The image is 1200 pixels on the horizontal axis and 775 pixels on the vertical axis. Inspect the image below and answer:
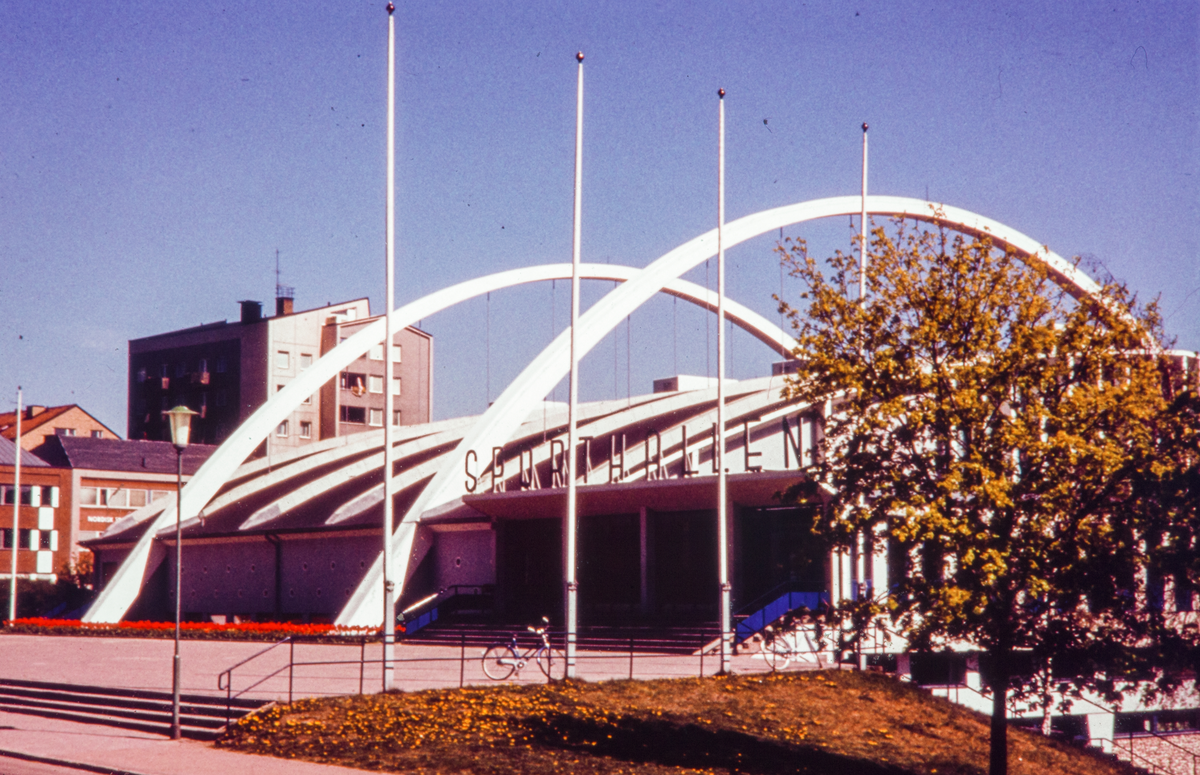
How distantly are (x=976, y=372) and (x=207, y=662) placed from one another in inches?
809

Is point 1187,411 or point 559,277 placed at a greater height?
point 559,277

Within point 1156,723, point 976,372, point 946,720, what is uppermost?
point 976,372

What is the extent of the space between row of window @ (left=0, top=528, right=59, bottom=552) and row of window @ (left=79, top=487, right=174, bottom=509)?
254 centimetres

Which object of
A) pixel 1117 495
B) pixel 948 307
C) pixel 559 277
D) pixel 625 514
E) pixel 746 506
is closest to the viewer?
pixel 1117 495

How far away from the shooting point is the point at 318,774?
16.3 metres

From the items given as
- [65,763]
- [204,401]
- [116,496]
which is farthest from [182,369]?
[65,763]

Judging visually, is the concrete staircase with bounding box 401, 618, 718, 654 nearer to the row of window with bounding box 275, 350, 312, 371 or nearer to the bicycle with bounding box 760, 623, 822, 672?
the bicycle with bounding box 760, 623, 822, 672

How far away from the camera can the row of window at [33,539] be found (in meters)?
73.6

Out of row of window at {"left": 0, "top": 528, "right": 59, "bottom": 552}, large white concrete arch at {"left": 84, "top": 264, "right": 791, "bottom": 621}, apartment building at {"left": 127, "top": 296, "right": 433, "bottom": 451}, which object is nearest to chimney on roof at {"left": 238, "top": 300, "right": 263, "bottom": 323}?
apartment building at {"left": 127, "top": 296, "right": 433, "bottom": 451}

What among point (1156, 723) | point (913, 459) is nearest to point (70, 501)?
point (1156, 723)

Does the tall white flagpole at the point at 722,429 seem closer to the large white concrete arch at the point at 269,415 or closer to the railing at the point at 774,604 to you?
the railing at the point at 774,604

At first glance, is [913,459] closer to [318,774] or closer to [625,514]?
[318,774]

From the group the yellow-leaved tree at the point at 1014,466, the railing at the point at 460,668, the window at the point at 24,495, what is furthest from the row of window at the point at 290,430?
the yellow-leaved tree at the point at 1014,466

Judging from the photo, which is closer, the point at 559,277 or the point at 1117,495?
the point at 1117,495
